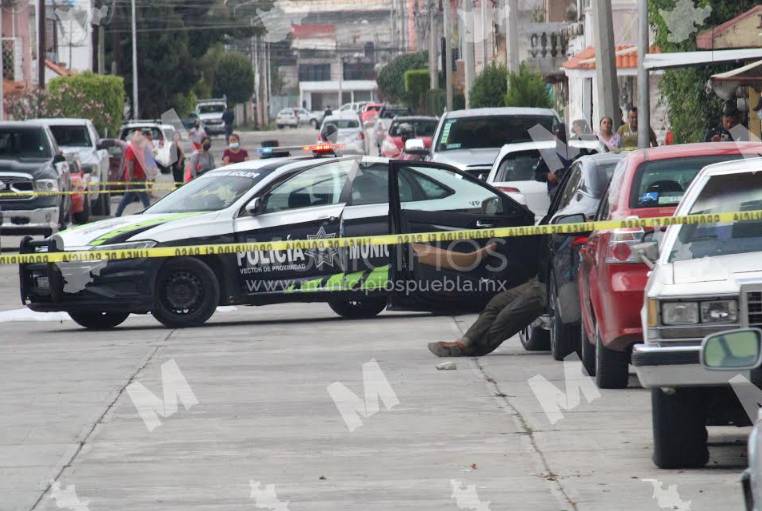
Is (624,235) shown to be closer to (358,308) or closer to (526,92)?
(358,308)

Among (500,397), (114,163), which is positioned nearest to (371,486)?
(500,397)

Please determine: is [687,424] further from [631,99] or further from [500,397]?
[631,99]

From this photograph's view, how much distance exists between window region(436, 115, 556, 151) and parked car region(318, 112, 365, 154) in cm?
2673

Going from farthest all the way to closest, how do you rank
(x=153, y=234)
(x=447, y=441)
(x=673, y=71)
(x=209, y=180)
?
(x=673, y=71) → (x=209, y=180) → (x=153, y=234) → (x=447, y=441)

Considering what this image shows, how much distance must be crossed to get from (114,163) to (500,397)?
107ft

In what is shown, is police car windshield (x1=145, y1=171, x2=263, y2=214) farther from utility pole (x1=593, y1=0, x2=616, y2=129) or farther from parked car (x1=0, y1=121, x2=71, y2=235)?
utility pole (x1=593, y1=0, x2=616, y2=129)

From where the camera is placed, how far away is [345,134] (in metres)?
58.9

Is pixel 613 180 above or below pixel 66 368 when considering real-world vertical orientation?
above

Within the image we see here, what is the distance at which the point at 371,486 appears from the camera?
27.1ft

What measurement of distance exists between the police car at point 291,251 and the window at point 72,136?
18.8 m

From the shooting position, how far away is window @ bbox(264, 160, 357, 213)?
16188 mm

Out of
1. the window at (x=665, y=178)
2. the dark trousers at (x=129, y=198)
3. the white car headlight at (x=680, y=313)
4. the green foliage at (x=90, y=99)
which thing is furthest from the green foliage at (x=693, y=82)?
the green foliage at (x=90, y=99)

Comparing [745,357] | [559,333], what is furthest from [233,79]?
[745,357]

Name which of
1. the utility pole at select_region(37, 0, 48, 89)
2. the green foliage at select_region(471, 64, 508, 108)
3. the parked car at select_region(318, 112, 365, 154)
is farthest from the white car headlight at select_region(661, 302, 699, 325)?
the parked car at select_region(318, 112, 365, 154)
